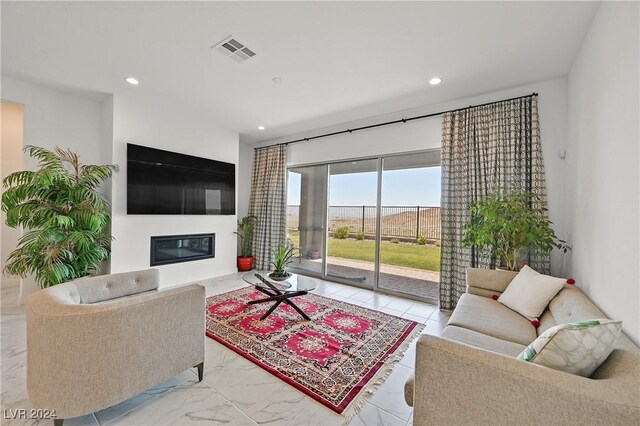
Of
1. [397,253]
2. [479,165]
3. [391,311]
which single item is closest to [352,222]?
[397,253]

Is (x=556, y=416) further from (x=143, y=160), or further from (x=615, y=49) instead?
(x=143, y=160)

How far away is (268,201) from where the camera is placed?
531 cm

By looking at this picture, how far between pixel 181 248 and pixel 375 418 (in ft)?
12.3

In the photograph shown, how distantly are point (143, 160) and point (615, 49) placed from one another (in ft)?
16.0

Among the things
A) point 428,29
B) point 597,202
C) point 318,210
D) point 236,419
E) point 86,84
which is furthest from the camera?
point 318,210

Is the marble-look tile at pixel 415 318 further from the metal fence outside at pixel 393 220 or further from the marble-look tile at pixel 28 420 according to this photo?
the marble-look tile at pixel 28 420

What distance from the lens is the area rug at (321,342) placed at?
6.14ft

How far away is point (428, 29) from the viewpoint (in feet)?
6.97

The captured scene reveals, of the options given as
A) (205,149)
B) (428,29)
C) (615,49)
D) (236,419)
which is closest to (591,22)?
(615,49)

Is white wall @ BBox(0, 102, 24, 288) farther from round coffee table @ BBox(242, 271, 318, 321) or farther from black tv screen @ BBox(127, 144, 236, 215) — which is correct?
round coffee table @ BBox(242, 271, 318, 321)

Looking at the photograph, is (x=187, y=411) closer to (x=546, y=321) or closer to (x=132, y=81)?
(x=546, y=321)

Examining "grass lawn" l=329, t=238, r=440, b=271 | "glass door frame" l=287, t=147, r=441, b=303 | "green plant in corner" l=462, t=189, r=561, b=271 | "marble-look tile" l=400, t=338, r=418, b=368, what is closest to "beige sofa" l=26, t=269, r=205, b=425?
"marble-look tile" l=400, t=338, r=418, b=368

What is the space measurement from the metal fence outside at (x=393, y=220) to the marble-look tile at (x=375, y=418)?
105 inches

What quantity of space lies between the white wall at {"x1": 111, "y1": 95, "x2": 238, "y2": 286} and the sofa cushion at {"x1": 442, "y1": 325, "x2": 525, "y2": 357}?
3.96 m
